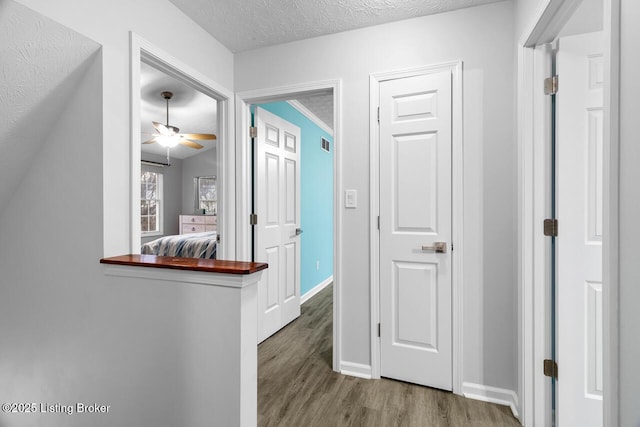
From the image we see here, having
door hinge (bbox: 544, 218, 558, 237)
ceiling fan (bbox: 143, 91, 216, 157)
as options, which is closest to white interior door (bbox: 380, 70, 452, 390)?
door hinge (bbox: 544, 218, 558, 237)

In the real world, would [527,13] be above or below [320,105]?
below

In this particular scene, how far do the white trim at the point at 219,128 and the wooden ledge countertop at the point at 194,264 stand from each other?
26 cm

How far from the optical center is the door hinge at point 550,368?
5.23 ft

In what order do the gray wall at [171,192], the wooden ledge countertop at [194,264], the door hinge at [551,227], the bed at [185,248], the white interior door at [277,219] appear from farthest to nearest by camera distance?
the gray wall at [171,192] < the bed at [185,248] < the white interior door at [277,219] < the door hinge at [551,227] < the wooden ledge countertop at [194,264]

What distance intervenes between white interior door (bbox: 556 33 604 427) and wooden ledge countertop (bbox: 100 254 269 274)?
1.47 m

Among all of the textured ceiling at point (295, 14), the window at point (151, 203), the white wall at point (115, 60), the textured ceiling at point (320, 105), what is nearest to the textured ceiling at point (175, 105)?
the window at point (151, 203)

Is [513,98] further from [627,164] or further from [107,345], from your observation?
[107,345]

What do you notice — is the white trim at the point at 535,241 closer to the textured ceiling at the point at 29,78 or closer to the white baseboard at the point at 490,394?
the white baseboard at the point at 490,394

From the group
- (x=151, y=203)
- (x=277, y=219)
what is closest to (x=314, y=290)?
(x=277, y=219)

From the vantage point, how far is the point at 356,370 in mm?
2188

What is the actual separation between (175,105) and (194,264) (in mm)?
3868

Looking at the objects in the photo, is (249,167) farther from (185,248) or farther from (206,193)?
(206,193)

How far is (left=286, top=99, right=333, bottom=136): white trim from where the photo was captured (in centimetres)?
356

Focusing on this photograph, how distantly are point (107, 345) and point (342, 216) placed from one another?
59.0 inches
